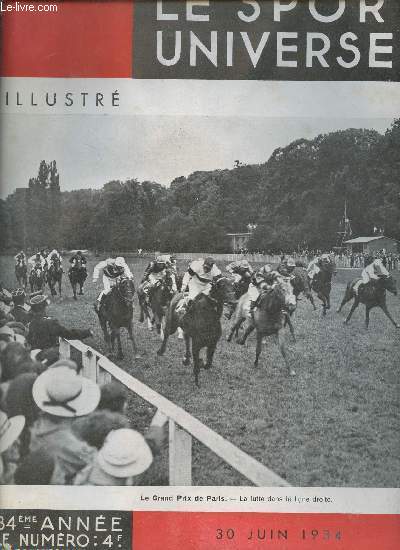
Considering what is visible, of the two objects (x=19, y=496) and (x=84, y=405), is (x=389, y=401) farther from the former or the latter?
(x=19, y=496)

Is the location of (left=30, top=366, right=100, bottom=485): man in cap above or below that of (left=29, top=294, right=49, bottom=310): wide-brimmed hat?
below

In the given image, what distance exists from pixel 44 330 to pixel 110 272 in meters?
0.49

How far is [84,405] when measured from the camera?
262cm

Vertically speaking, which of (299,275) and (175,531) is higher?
(299,275)

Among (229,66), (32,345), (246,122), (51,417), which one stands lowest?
(51,417)

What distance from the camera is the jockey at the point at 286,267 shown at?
269 cm

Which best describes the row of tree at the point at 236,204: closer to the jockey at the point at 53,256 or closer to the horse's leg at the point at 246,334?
the jockey at the point at 53,256

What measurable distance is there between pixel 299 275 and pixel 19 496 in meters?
1.96

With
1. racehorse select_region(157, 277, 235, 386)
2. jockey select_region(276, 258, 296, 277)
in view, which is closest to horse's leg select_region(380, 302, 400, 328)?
jockey select_region(276, 258, 296, 277)

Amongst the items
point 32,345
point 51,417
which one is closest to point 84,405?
point 51,417

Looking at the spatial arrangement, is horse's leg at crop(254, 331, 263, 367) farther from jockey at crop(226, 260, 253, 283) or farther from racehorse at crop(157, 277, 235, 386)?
jockey at crop(226, 260, 253, 283)

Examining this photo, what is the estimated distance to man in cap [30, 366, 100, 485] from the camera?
8.51ft

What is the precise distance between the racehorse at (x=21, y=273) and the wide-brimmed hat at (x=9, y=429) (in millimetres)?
716

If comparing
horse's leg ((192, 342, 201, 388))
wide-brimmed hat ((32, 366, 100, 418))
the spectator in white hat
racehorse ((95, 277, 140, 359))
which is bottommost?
the spectator in white hat
